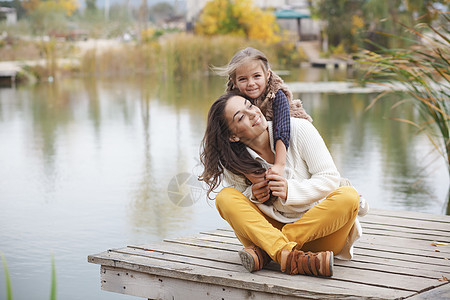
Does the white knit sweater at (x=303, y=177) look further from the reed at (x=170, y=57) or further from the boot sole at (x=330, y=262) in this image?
the reed at (x=170, y=57)

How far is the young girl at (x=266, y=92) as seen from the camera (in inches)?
89.9

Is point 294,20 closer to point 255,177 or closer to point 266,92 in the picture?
point 266,92

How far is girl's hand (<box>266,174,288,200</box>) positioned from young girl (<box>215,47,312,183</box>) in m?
0.03

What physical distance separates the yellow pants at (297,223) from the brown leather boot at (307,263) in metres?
0.03

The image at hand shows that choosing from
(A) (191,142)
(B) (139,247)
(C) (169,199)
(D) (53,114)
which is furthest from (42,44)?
(B) (139,247)

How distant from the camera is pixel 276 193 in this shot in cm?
224

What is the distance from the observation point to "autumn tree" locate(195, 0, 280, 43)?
72.5 feet

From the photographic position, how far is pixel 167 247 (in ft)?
8.52

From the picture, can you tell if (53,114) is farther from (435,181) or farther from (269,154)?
(269,154)

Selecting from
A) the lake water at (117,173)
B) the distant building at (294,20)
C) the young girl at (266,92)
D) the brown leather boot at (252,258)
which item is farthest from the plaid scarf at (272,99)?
the distant building at (294,20)

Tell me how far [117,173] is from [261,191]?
3.09 m

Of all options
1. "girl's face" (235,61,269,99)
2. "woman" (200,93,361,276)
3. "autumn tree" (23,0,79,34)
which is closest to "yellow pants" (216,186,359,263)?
"woman" (200,93,361,276)

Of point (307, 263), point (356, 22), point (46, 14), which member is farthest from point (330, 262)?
point (46, 14)

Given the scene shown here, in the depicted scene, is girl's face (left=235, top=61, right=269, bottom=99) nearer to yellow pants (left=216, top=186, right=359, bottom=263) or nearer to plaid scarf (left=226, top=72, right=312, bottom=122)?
plaid scarf (left=226, top=72, right=312, bottom=122)
